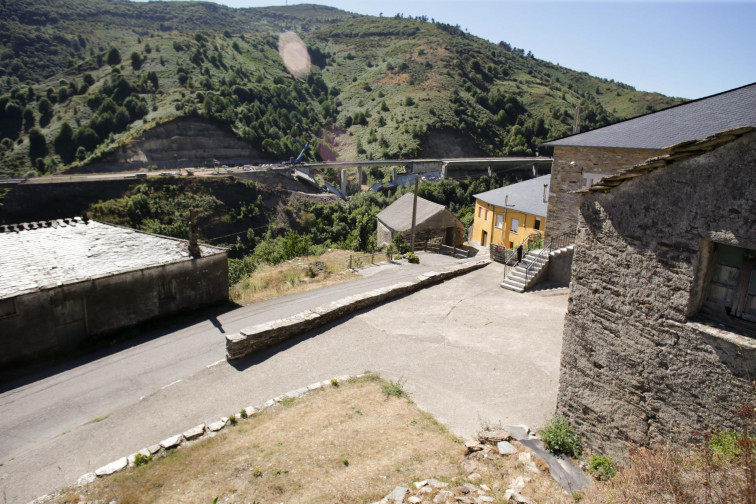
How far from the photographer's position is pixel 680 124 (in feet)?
48.9

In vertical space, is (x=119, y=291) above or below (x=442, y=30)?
below

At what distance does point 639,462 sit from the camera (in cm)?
555

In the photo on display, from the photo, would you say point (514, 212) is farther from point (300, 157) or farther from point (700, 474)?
point (300, 157)

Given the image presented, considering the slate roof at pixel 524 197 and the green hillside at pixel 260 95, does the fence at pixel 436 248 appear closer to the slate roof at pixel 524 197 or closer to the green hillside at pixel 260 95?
the slate roof at pixel 524 197

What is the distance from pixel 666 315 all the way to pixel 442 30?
18554 centimetres

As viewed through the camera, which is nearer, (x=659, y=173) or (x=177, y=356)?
(x=659, y=173)

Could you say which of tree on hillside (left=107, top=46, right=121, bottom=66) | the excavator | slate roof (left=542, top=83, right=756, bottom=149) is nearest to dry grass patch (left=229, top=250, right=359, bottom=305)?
slate roof (left=542, top=83, right=756, bottom=149)

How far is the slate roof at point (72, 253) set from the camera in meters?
14.0

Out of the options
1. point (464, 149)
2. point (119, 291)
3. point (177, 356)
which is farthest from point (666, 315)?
point (464, 149)

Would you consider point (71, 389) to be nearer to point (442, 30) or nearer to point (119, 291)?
point (119, 291)

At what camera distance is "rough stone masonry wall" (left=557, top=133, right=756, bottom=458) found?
5.30m

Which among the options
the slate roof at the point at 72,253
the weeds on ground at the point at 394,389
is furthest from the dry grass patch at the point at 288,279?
the weeds on ground at the point at 394,389

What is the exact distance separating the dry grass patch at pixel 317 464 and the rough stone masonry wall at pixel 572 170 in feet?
41.9

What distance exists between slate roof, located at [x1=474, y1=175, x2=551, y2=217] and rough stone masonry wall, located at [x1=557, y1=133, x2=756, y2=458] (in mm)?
21174
